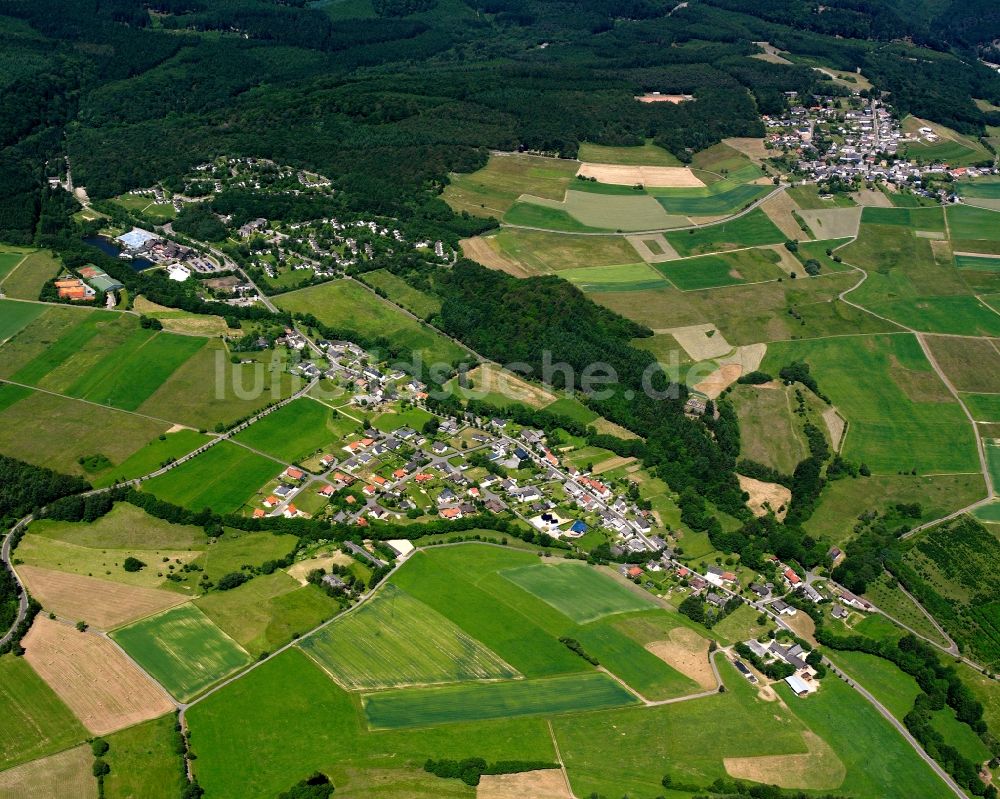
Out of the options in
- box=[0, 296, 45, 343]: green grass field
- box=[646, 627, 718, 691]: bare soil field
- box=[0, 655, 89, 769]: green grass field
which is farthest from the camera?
box=[0, 296, 45, 343]: green grass field

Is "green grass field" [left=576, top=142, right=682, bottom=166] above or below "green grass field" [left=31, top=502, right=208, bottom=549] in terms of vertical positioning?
above

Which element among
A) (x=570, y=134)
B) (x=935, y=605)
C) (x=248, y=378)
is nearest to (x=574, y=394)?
(x=248, y=378)

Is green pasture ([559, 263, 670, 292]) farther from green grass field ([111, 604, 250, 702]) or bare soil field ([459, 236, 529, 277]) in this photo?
green grass field ([111, 604, 250, 702])

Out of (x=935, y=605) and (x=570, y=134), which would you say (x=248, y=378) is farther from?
(x=570, y=134)

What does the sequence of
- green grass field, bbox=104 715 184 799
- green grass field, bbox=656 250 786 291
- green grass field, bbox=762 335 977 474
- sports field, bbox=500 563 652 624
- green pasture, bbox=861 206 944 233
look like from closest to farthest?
1. green grass field, bbox=104 715 184 799
2. sports field, bbox=500 563 652 624
3. green grass field, bbox=762 335 977 474
4. green grass field, bbox=656 250 786 291
5. green pasture, bbox=861 206 944 233

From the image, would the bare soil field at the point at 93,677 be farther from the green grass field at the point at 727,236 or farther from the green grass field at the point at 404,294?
the green grass field at the point at 727,236

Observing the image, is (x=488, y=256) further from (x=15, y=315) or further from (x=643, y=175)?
(x=15, y=315)

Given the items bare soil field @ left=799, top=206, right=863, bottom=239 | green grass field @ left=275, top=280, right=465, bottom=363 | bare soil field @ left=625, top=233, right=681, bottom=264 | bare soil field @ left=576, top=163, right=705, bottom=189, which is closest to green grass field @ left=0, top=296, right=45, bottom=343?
green grass field @ left=275, top=280, right=465, bottom=363

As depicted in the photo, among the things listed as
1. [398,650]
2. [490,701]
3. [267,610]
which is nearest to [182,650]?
[267,610]
